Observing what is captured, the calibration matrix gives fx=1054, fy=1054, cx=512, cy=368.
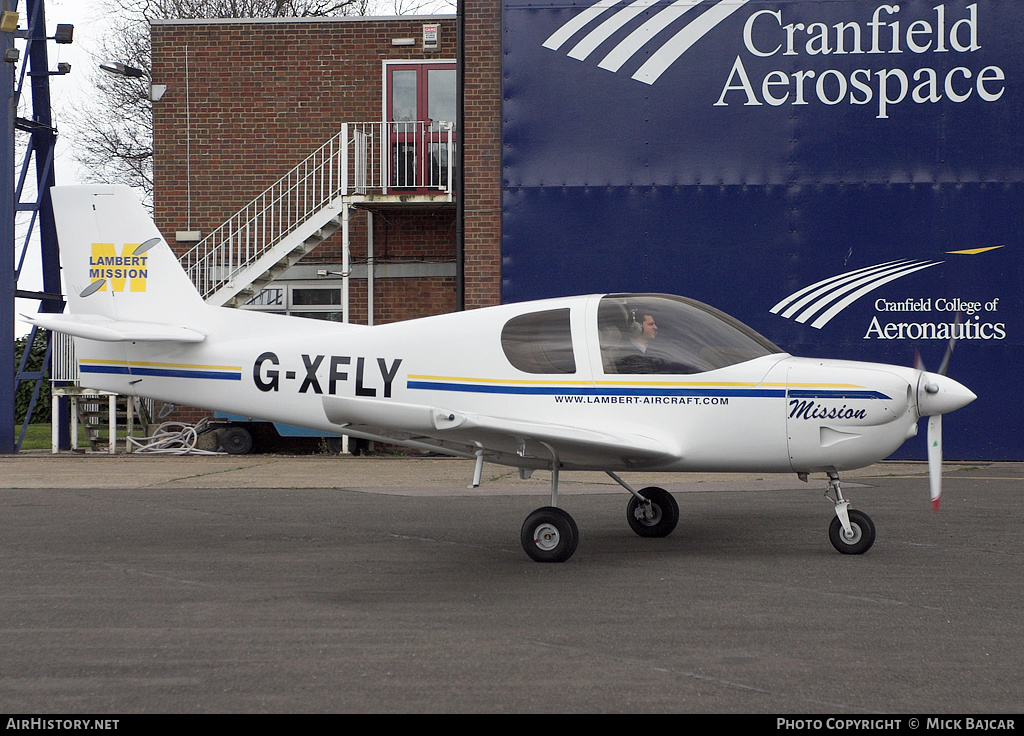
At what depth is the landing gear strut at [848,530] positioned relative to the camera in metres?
7.47

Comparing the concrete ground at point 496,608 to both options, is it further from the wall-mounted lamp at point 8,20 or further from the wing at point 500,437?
the wall-mounted lamp at point 8,20

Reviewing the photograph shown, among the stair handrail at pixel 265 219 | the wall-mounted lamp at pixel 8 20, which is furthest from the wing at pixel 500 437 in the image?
the wall-mounted lamp at pixel 8 20

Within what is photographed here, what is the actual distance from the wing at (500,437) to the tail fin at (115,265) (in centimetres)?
262

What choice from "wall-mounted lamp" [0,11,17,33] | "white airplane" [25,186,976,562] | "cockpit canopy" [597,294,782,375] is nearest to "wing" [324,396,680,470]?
"white airplane" [25,186,976,562]

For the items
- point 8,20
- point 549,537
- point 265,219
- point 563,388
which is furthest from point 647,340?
point 8,20

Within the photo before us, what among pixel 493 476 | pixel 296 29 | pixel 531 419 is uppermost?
pixel 296 29

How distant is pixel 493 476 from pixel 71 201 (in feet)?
20.7

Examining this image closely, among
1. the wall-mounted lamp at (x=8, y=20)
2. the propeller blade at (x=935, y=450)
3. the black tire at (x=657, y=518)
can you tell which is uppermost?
the wall-mounted lamp at (x=8, y=20)

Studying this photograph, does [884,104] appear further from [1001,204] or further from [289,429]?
[289,429]

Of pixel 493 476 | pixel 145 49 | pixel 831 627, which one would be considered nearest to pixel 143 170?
pixel 145 49

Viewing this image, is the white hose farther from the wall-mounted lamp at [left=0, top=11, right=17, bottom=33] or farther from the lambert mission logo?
the lambert mission logo

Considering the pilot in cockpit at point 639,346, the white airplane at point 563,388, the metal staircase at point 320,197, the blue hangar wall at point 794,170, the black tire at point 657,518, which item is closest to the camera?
the white airplane at point 563,388

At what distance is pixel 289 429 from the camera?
1700 centimetres

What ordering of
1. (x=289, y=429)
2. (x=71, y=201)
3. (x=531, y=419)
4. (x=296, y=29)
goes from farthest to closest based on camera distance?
(x=296, y=29) < (x=289, y=429) < (x=71, y=201) < (x=531, y=419)
